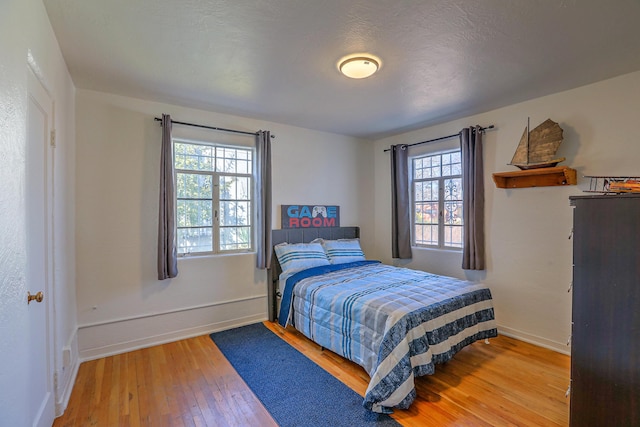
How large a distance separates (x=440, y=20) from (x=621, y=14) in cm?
101

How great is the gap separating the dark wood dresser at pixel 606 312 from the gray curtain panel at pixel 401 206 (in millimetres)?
2515

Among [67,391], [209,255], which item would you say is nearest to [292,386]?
[67,391]

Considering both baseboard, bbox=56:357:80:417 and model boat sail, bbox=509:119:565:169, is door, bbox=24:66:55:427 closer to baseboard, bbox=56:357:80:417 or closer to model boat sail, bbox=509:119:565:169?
baseboard, bbox=56:357:80:417

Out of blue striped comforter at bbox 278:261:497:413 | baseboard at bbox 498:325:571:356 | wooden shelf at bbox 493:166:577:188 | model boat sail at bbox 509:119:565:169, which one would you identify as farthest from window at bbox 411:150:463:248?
baseboard at bbox 498:325:571:356

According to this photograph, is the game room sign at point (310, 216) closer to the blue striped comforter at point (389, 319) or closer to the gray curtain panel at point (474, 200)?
the blue striped comforter at point (389, 319)

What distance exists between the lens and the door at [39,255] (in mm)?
1553

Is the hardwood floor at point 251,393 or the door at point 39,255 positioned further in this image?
the hardwood floor at point 251,393

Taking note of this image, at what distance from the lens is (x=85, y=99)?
2799 millimetres

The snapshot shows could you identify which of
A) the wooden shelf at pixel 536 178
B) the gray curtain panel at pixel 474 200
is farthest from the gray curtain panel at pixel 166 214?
the wooden shelf at pixel 536 178

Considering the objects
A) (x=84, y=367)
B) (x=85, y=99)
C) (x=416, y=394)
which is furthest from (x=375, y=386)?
(x=85, y=99)

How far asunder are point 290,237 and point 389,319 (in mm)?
2047

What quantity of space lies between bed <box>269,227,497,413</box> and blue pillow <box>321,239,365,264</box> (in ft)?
0.50

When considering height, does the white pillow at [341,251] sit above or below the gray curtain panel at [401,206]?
below

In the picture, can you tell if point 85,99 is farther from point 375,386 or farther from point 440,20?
point 375,386
